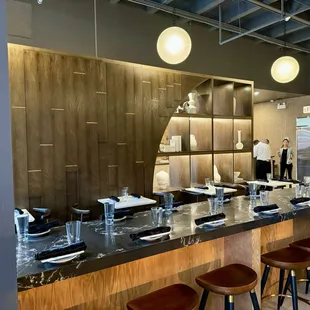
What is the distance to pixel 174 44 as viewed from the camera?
3000mm

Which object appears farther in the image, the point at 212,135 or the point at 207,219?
the point at 212,135

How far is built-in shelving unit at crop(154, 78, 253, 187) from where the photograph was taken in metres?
5.11

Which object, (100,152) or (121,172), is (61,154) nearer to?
(100,152)

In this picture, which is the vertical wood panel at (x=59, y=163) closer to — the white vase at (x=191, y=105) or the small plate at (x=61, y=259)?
the white vase at (x=191, y=105)

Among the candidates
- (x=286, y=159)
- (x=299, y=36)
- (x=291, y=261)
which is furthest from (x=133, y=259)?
(x=286, y=159)

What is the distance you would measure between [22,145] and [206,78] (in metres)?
3.02

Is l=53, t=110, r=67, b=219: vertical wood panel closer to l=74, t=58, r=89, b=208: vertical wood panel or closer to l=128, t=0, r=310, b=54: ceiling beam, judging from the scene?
l=74, t=58, r=89, b=208: vertical wood panel

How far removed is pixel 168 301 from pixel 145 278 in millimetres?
347

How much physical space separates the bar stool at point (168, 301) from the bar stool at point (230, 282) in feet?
0.49

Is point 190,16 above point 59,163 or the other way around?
above

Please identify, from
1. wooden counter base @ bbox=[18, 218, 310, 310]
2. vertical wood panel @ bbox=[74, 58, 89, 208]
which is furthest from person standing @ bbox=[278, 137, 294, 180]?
wooden counter base @ bbox=[18, 218, 310, 310]

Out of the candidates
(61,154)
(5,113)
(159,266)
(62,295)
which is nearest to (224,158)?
(61,154)

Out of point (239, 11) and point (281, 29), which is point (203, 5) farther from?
point (281, 29)

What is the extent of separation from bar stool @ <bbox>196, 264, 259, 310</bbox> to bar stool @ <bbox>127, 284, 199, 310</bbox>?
15cm
